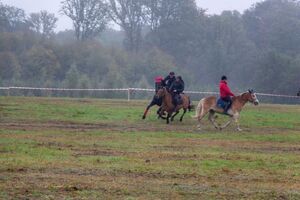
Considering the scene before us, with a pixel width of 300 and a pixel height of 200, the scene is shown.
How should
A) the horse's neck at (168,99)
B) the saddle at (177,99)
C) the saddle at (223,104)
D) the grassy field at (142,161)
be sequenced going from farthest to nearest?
the saddle at (177,99) → the horse's neck at (168,99) → the saddle at (223,104) → the grassy field at (142,161)

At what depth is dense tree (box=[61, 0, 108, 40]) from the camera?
7626 cm

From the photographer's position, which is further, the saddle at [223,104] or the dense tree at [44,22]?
the dense tree at [44,22]

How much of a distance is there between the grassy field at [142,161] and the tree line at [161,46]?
36.4m

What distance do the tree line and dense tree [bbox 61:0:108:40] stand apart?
109mm

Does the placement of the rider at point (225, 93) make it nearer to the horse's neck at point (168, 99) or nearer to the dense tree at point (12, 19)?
the horse's neck at point (168, 99)

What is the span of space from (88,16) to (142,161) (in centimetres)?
6331

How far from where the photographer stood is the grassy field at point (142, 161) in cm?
1105

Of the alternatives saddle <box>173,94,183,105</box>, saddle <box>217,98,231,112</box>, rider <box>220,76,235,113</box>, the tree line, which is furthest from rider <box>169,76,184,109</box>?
the tree line

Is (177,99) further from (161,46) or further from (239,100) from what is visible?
(161,46)

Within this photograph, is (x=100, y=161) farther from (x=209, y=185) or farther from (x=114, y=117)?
(x=114, y=117)

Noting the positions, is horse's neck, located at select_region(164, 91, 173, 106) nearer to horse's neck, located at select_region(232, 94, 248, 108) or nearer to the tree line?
horse's neck, located at select_region(232, 94, 248, 108)

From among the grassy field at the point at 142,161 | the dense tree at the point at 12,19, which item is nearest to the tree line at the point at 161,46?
the dense tree at the point at 12,19

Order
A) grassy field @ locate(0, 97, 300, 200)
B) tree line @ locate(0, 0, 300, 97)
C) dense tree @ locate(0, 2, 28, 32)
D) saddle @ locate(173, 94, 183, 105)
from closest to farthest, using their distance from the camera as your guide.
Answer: grassy field @ locate(0, 97, 300, 200) → saddle @ locate(173, 94, 183, 105) → tree line @ locate(0, 0, 300, 97) → dense tree @ locate(0, 2, 28, 32)

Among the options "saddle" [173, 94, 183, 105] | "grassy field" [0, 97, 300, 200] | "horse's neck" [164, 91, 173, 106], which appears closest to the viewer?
"grassy field" [0, 97, 300, 200]
